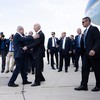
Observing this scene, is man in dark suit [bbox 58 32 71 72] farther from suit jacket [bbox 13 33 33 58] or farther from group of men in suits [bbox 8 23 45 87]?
suit jacket [bbox 13 33 33 58]

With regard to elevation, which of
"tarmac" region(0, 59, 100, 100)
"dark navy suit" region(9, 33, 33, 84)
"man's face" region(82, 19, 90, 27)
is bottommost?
"tarmac" region(0, 59, 100, 100)

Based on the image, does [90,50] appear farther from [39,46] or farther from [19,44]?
[19,44]

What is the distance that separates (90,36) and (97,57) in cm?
55

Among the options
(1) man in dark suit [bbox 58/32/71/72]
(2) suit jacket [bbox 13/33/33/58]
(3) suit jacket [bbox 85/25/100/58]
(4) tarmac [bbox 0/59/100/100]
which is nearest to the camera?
(4) tarmac [bbox 0/59/100/100]

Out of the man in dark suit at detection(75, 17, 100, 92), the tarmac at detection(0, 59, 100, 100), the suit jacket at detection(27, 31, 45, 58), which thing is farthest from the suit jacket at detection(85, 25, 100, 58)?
the suit jacket at detection(27, 31, 45, 58)

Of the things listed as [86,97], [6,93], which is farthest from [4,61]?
[86,97]

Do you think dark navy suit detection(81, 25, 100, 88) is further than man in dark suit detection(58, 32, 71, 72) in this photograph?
No

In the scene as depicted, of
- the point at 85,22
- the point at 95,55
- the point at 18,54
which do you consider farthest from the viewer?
the point at 18,54

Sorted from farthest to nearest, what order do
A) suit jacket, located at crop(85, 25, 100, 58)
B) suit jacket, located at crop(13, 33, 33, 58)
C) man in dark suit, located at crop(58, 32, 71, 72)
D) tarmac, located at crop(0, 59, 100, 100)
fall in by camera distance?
man in dark suit, located at crop(58, 32, 71, 72) → suit jacket, located at crop(13, 33, 33, 58) → suit jacket, located at crop(85, 25, 100, 58) → tarmac, located at crop(0, 59, 100, 100)

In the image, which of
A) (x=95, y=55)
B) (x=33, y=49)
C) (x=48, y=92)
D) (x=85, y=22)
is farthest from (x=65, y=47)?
(x=48, y=92)

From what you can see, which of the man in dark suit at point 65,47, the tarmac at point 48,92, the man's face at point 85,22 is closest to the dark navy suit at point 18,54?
the tarmac at point 48,92

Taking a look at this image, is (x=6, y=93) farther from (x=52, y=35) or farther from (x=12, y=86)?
(x=52, y=35)

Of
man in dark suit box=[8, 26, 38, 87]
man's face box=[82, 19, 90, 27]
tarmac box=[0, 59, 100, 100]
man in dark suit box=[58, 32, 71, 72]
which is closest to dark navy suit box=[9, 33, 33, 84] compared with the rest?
man in dark suit box=[8, 26, 38, 87]

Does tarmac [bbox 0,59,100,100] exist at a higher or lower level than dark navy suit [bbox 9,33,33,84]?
lower
